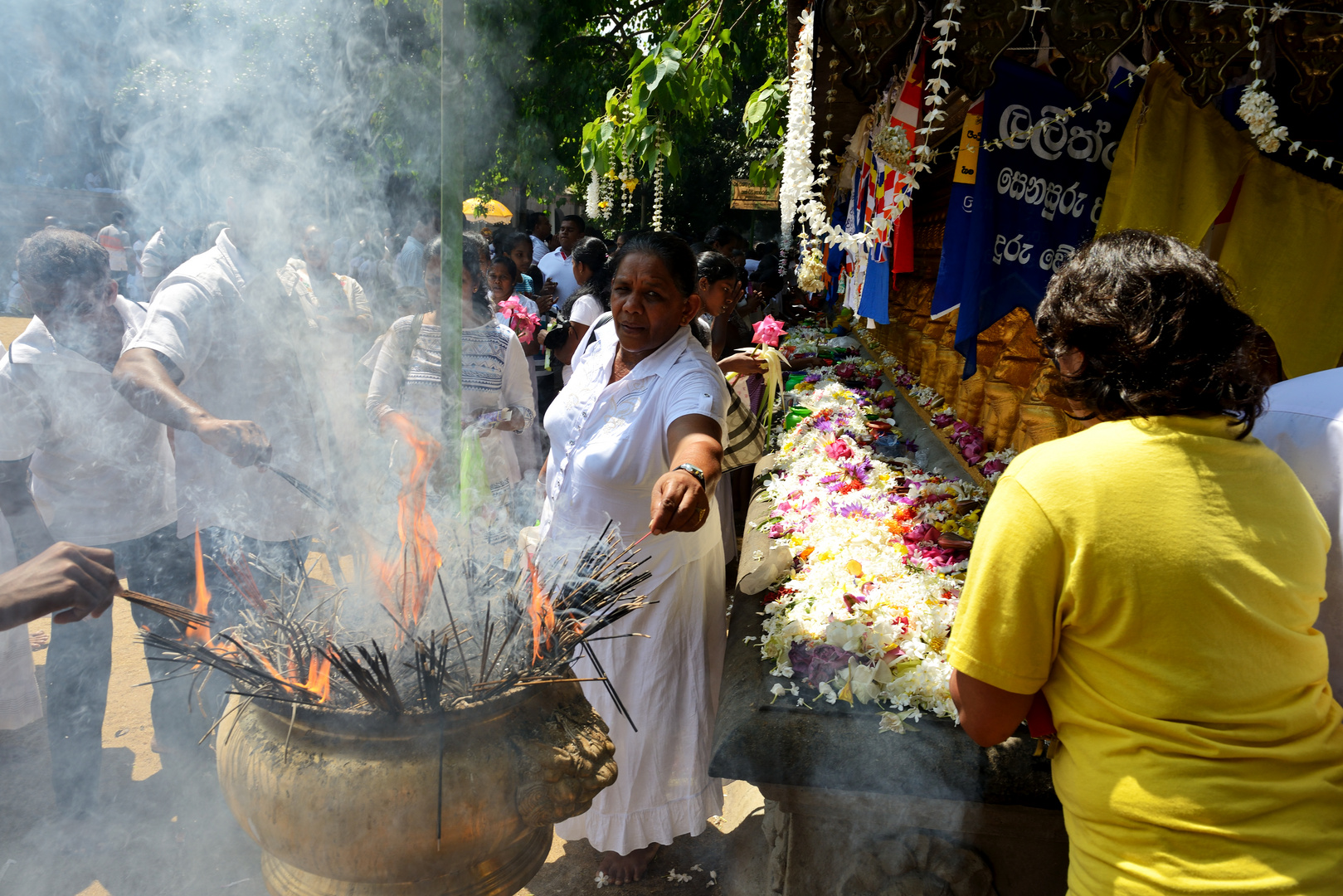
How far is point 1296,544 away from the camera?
132 centimetres

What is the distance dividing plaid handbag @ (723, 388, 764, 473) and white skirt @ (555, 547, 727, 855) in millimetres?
840

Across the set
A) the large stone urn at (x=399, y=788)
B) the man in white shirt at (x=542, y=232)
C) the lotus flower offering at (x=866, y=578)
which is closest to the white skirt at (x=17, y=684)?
the large stone urn at (x=399, y=788)

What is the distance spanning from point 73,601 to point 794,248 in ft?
35.5

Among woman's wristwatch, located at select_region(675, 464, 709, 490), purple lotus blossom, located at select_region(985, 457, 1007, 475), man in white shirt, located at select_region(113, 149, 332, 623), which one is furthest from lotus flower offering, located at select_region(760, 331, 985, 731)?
man in white shirt, located at select_region(113, 149, 332, 623)

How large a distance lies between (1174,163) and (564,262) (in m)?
6.91

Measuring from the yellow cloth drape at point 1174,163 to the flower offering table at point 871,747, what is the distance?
Result: 4.46 ft

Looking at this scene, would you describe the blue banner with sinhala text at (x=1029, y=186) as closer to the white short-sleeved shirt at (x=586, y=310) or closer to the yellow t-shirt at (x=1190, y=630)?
the yellow t-shirt at (x=1190, y=630)

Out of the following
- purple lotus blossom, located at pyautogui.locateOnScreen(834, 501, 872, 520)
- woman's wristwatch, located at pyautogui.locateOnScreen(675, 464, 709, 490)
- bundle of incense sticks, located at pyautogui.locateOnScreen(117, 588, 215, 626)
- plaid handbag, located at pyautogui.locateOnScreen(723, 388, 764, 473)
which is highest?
woman's wristwatch, located at pyautogui.locateOnScreen(675, 464, 709, 490)

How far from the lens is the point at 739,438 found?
368cm

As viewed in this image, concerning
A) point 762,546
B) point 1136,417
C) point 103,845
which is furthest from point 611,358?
point 103,845

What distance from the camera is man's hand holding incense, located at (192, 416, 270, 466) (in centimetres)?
229

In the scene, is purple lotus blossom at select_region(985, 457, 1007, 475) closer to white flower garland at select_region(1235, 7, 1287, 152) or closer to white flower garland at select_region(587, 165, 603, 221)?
white flower garland at select_region(1235, 7, 1287, 152)

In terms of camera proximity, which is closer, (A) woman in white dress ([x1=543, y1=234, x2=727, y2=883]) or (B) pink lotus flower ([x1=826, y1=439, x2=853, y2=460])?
(A) woman in white dress ([x1=543, y1=234, x2=727, y2=883])

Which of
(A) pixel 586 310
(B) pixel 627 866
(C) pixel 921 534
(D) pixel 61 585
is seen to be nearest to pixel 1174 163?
(C) pixel 921 534
